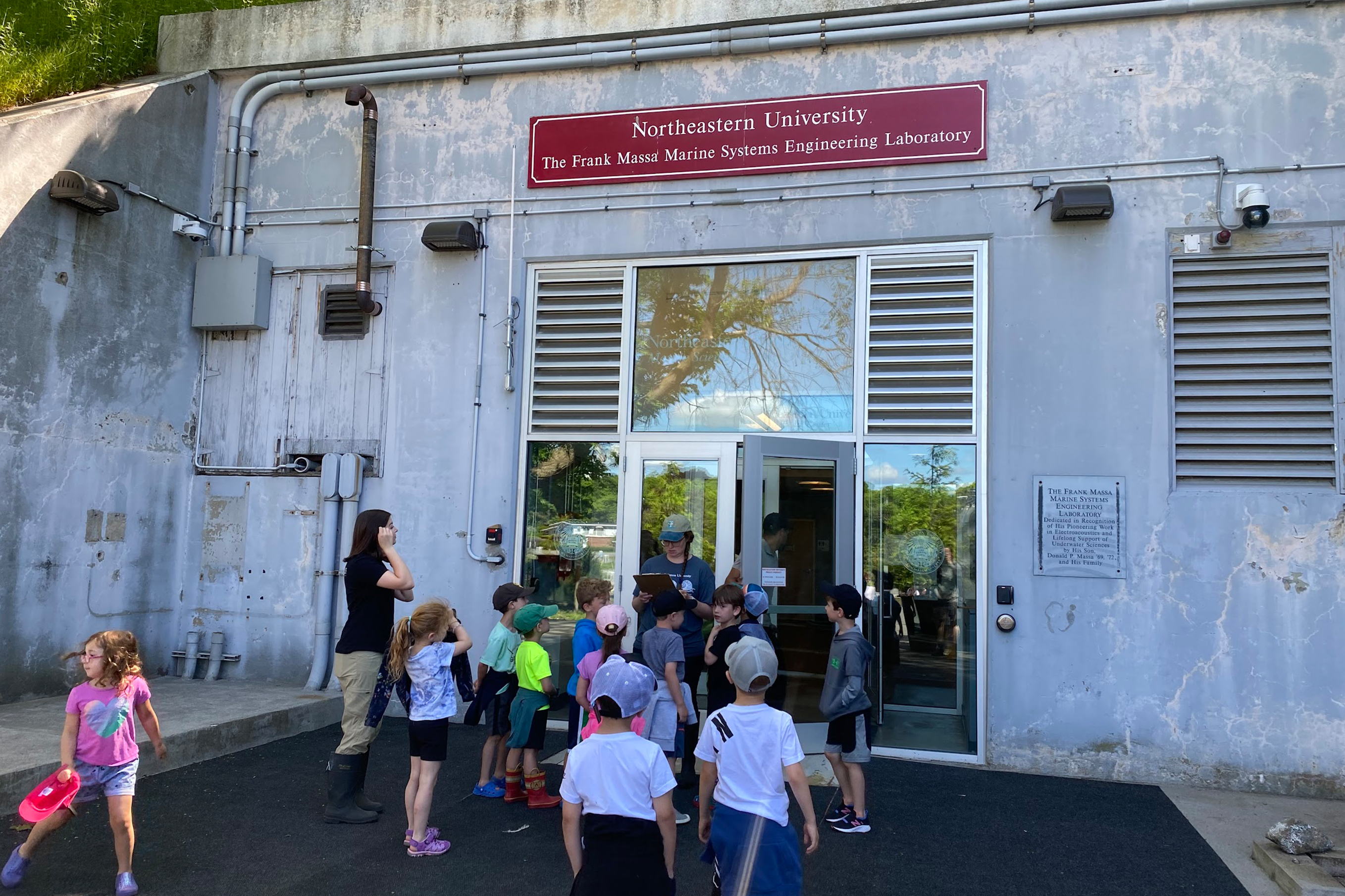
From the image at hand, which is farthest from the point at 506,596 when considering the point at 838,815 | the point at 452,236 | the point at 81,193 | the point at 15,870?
the point at 81,193

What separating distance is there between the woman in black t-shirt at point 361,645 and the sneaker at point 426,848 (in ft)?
2.05

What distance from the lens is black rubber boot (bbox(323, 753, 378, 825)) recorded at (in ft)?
17.7

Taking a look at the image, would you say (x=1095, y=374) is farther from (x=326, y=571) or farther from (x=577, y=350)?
(x=326, y=571)

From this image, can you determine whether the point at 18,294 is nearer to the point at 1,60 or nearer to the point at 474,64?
the point at 1,60

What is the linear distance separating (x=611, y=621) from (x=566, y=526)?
3.37m

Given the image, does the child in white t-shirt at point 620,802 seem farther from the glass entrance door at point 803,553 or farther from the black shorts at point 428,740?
the glass entrance door at point 803,553

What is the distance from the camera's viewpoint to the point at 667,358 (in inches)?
323

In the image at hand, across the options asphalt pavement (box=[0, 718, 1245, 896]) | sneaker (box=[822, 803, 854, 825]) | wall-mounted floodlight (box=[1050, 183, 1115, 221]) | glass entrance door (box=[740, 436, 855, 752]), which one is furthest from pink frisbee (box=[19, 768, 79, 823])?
wall-mounted floodlight (box=[1050, 183, 1115, 221])

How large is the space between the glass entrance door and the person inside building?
692 millimetres

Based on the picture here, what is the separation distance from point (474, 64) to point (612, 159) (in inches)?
66.6

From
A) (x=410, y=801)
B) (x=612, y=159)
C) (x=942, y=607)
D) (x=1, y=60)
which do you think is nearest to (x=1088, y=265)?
(x=942, y=607)

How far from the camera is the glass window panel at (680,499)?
7.75m

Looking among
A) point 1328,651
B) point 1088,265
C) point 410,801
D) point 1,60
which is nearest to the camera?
point 410,801

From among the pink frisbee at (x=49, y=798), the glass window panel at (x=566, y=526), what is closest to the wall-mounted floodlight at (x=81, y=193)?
the glass window panel at (x=566, y=526)
